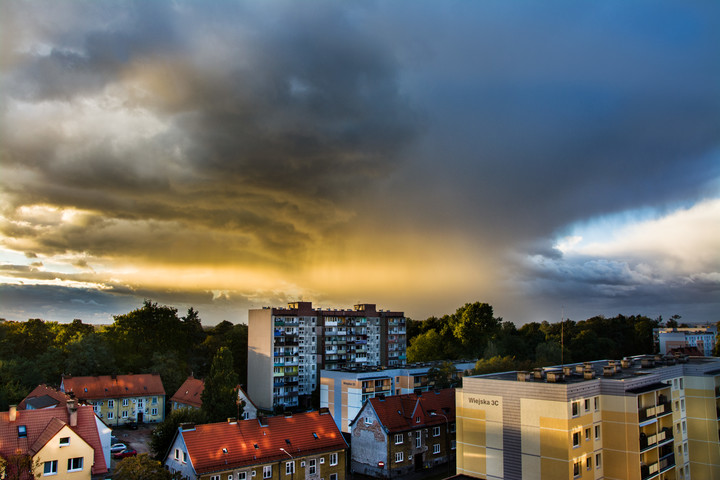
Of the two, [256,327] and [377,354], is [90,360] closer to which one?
[256,327]

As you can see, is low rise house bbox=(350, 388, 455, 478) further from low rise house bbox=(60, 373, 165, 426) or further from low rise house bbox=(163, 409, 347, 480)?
low rise house bbox=(60, 373, 165, 426)

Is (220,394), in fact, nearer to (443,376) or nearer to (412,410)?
(412,410)

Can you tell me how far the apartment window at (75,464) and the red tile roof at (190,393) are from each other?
124 feet

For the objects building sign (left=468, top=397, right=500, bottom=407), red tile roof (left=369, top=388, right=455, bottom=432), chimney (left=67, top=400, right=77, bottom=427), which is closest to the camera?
chimney (left=67, top=400, right=77, bottom=427)

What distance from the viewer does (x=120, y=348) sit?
101938 mm

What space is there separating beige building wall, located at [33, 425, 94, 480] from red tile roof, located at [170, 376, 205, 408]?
1476 inches

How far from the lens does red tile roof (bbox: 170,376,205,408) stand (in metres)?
74.9

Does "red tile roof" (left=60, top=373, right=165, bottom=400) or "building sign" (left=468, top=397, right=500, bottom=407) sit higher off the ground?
"building sign" (left=468, top=397, right=500, bottom=407)

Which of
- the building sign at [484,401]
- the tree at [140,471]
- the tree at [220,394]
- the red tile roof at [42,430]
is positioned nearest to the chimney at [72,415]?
the red tile roof at [42,430]

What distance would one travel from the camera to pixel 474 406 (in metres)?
40.6

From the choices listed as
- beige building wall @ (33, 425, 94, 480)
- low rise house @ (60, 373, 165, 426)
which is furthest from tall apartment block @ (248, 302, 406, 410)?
beige building wall @ (33, 425, 94, 480)

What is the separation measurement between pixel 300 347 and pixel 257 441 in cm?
4810

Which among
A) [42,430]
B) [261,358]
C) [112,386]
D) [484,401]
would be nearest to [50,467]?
[42,430]

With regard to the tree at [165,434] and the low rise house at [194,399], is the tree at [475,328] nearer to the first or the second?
the low rise house at [194,399]
